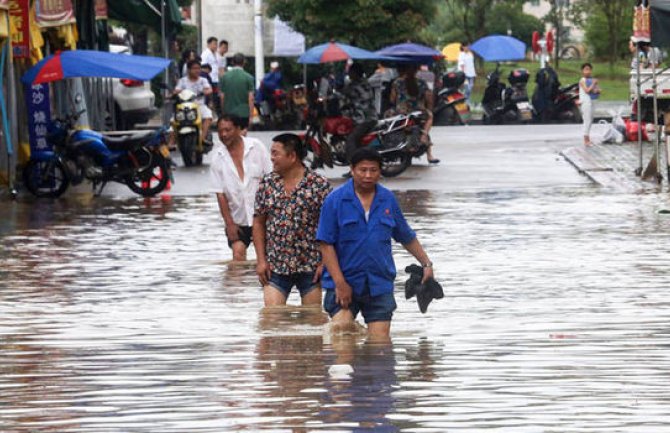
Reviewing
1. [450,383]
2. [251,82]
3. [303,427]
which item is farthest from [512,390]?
[251,82]

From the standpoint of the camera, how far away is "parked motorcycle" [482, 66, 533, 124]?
42.6m

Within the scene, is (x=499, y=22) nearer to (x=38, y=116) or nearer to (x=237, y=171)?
(x=38, y=116)

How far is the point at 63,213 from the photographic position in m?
22.2

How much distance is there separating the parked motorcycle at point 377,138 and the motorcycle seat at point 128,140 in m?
3.67

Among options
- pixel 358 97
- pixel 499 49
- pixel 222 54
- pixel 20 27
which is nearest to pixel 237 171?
pixel 20 27

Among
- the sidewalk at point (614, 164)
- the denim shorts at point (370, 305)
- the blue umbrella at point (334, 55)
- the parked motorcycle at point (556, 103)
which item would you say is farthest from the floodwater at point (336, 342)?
the parked motorcycle at point (556, 103)

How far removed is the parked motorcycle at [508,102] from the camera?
140ft

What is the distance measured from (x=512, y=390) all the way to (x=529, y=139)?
27.2m

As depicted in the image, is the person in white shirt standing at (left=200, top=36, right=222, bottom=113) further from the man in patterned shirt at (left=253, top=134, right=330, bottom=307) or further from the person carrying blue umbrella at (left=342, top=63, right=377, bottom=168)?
the man in patterned shirt at (left=253, top=134, right=330, bottom=307)

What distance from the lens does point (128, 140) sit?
2498 centimetres

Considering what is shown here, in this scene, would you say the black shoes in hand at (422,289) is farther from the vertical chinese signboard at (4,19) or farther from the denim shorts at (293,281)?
the vertical chinese signboard at (4,19)

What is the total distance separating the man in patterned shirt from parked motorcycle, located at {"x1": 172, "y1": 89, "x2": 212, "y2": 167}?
18.2 m

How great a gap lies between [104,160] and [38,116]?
1629 millimetres

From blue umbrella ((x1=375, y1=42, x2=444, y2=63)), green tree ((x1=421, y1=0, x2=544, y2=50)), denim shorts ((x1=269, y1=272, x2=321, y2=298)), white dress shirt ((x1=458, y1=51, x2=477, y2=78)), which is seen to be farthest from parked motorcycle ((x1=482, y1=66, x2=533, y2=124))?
denim shorts ((x1=269, y1=272, x2=321, y2=298))
